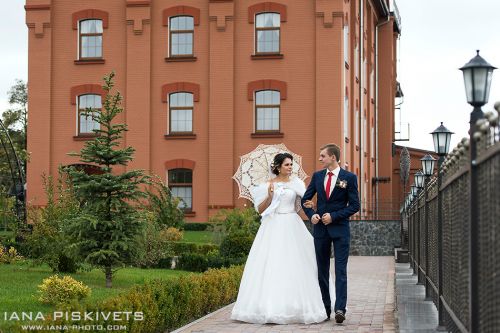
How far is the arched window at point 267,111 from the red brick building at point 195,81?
4 cm

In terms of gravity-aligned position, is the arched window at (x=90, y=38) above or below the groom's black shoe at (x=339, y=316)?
above

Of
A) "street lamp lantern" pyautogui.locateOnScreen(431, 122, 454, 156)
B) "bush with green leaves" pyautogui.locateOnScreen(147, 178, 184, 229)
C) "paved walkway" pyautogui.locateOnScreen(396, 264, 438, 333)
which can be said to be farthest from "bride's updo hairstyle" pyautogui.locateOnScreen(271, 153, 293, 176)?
"bush with green leaves" pyautogui.locateOnScreen(147, 178, 184, 229)

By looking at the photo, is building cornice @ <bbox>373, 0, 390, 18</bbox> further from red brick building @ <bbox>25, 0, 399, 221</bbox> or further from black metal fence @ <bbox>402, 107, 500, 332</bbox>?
black metal fence @ <bbox>402, 107, 500, 332</bbox>

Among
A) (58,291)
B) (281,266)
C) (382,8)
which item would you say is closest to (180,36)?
(382,8)

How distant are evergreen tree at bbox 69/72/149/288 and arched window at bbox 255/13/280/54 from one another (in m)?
18.4

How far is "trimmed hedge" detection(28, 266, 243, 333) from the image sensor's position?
9000 millimetres

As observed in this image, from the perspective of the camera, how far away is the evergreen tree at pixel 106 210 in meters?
14.6

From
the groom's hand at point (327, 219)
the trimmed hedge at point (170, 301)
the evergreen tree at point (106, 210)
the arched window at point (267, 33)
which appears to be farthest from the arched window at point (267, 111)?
the groom's hand at point (327, 219)

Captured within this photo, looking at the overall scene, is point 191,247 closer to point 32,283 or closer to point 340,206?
point 32,283

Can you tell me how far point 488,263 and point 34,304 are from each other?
763 cm

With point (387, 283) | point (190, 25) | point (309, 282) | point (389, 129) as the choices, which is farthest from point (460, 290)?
point (389, 129)

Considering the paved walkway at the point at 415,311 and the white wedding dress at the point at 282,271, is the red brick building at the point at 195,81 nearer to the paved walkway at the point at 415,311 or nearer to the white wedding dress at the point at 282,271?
the paved walkway at the point at 415,311

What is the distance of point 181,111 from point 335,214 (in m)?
23.3

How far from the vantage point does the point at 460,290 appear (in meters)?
7.29
